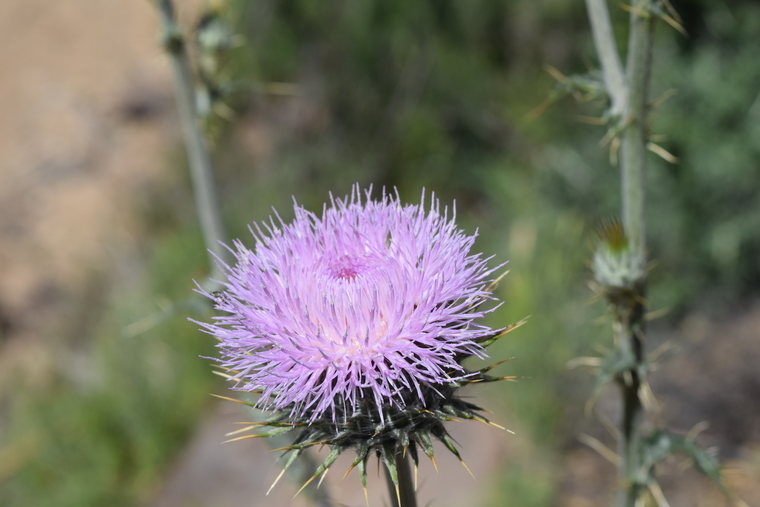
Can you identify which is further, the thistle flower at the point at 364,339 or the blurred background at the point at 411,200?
the blurred background at the point at 411,200

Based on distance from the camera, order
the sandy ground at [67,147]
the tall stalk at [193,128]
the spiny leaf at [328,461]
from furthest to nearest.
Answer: the sandy ground at [67,147] < the tall stalk at [193,128] < the spiny leaf at [328,461]

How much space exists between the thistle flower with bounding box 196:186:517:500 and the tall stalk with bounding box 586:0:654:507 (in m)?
0.72

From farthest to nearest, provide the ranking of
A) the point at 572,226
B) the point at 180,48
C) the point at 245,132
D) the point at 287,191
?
the point at 245,132
the point at 287,191
the point at 572,226
the point at 180,48

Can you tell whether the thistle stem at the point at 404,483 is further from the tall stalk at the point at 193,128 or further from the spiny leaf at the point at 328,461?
the tall stalk at the point at 193,128

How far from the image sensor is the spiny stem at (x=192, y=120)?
309 centimetres

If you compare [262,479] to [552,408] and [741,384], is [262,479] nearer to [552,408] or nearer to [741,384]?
[552,408]

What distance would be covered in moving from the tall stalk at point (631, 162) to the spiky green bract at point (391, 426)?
71cm

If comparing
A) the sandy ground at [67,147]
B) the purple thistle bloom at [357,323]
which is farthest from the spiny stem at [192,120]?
the sandy ground at [67,147]

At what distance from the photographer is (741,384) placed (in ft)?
19.9

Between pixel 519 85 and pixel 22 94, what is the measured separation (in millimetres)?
8432

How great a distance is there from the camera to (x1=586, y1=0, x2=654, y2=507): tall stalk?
243 cm

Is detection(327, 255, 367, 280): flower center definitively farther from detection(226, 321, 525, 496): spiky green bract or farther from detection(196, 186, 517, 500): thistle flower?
detection(226, 321, 525, 496): spiky green bract

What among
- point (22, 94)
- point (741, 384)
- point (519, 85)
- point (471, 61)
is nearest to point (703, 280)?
point (741, 384)

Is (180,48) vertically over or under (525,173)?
under
